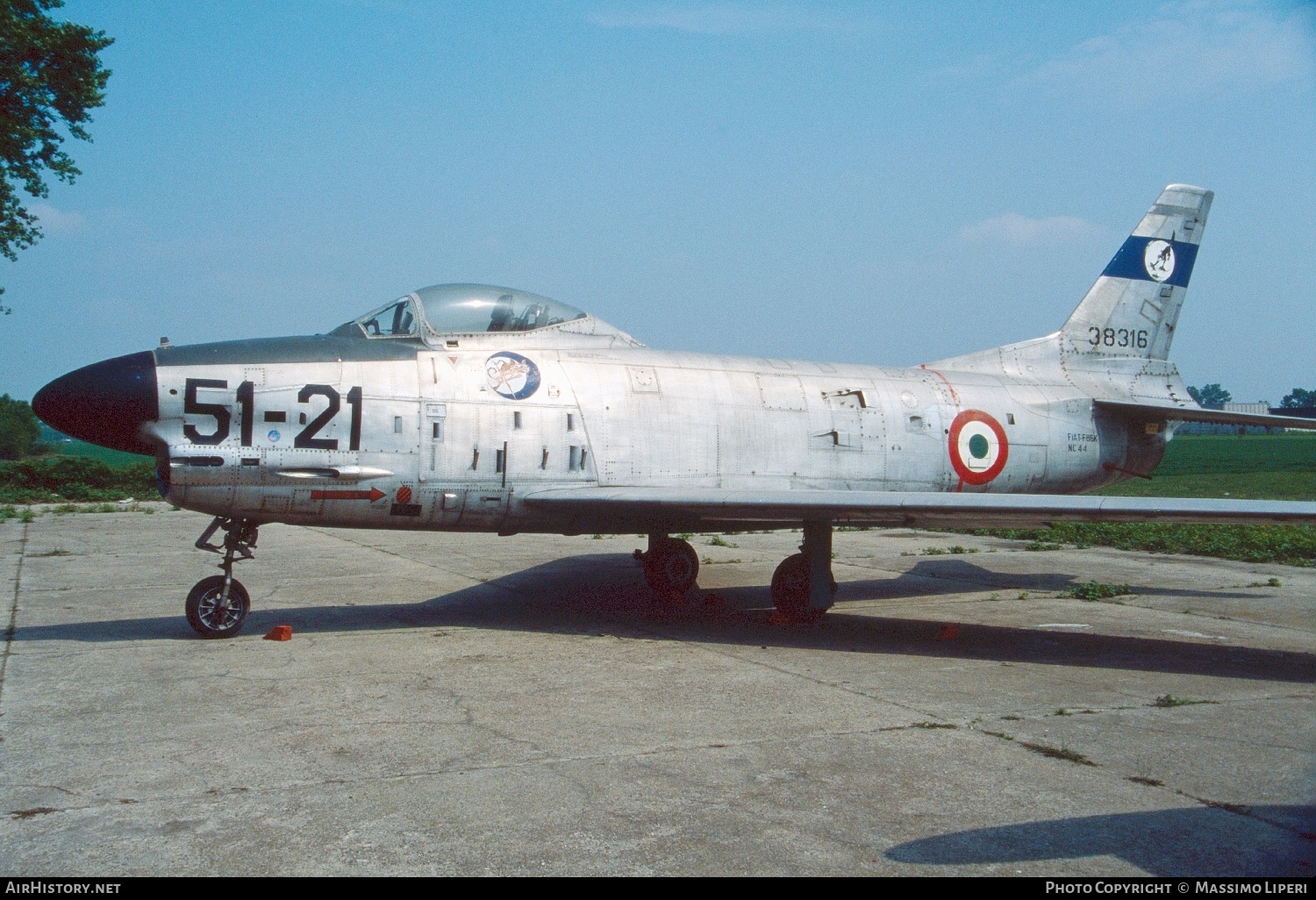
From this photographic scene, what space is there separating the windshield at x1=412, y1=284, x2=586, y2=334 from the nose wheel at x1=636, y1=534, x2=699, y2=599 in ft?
9.06

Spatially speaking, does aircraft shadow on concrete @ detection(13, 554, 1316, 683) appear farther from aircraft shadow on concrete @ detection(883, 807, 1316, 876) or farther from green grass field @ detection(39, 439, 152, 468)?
green grass field @ detection(39, 439, 152, 468)

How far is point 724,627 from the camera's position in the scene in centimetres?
957

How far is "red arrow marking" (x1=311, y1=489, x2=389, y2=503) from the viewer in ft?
28.1

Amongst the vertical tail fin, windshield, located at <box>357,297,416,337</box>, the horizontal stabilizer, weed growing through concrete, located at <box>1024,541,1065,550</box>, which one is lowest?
weed growing through concrete, located at <box>1024,541,1065,550</box>

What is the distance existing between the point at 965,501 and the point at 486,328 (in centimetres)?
482

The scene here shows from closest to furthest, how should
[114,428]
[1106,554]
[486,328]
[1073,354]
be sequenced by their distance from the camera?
[114,428]
[486,328]
[1073,354]
[1106,554]

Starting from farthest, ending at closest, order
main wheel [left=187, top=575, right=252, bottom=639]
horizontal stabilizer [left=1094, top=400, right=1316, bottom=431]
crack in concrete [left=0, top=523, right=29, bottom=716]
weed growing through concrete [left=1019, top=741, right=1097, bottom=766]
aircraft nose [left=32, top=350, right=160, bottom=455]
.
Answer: horizontal stabilizer [left=1094, top=400, right=1316, bottom=431]
main wheel [left=187, top=575, right=252, bottom=639]
aircraft nose [left=32, top=350, right=160, bottom=455]
crack in concrete [left=0, top=523, right=29, bottom=716]
weed growing through concrete [left=1019, top=741, right=1097, bottom=766]

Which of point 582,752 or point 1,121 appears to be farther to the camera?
point 1,121

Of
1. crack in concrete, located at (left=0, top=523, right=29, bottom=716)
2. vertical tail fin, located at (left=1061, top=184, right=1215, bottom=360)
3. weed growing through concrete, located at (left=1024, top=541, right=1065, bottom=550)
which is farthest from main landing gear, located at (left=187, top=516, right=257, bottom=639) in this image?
weed growing through concrete, located at (left=1024, top=541, right=1065, bottom=550)

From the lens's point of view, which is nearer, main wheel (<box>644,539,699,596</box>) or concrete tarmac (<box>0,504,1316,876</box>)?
concrete tarmac (<box>0,504,1316,876</box>)

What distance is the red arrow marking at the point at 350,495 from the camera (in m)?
8.58
